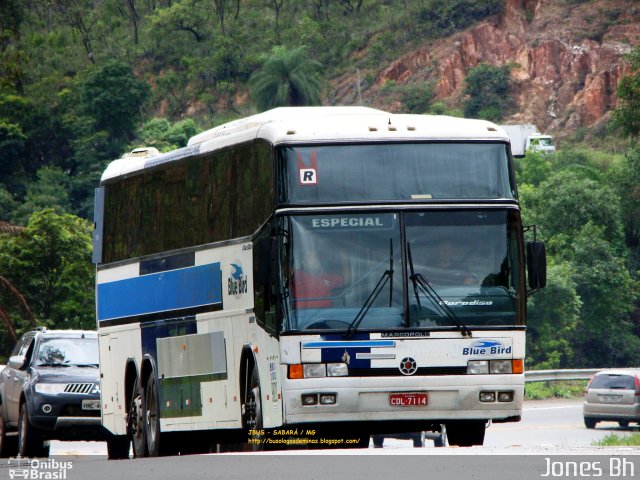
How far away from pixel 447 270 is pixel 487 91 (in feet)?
366

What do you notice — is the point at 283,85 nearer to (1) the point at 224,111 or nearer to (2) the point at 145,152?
(1) the point at 224,111

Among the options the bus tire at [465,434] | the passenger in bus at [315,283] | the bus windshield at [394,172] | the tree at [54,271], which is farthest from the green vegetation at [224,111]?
the passenger in bus at [315,283]

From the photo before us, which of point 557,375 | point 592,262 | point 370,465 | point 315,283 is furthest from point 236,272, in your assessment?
point 592,262

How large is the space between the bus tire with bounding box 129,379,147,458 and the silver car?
599 inches

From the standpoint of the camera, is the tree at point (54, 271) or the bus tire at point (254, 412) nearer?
the bus tire at point (254, 412)

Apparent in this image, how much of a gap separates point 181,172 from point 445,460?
638cm

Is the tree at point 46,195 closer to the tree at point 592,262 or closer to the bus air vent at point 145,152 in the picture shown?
the tree at point 592,262

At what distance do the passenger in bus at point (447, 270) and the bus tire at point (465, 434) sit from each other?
189 centimetres

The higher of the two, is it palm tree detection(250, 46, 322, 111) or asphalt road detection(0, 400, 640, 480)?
palm tree detection(250, 46, 322, 111)

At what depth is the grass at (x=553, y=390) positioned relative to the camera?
45.3 m

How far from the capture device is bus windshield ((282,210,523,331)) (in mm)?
15078

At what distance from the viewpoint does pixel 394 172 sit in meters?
15.7

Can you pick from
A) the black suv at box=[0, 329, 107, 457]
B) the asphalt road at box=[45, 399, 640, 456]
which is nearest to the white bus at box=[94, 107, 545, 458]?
the black suv at box=[0, 329, 107, 457]

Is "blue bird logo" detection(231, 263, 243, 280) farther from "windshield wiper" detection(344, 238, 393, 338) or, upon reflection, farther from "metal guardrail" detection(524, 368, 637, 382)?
"metal guardrail" detection(524, 368, 637, 382)
